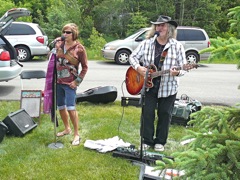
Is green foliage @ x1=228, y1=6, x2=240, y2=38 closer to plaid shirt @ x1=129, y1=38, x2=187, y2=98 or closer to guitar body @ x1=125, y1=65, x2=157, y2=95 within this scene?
plaid shirt @ x1=129, y1=38, x2=187, y2=98

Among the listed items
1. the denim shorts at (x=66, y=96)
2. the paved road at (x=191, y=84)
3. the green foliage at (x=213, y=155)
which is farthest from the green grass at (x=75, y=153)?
the green foliage at (x=213, y=155)

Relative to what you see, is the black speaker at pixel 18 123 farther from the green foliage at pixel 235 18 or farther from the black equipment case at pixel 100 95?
the green foliage at pixel 235 18

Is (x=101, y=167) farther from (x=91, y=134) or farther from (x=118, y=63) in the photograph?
(x=118, y=63)

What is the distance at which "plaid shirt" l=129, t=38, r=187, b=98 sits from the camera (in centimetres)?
449

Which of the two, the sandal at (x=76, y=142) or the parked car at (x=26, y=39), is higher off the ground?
the parked car at (x=26, y=39)

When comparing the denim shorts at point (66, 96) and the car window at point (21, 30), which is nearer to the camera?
the denim shorts at point (66, 96)

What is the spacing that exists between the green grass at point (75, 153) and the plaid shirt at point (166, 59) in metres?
0.93

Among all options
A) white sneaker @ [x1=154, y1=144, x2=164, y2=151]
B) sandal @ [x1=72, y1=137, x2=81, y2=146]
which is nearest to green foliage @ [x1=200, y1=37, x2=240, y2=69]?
white sneaker @ [x1=154, y1=144, x2=164, y2=151]

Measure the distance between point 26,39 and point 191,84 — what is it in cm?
805

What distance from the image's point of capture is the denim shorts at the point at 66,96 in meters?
4.90

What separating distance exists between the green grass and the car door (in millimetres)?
1803

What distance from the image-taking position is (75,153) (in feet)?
15.6

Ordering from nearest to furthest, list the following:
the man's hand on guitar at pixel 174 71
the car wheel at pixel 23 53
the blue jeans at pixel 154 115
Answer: the man's hand on guitar at pixel 174 71 → the blue jeans at pixel 154 115 → the car wheel at pixel 23 53

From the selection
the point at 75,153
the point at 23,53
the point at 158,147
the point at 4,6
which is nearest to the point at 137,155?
the point at 158,147
